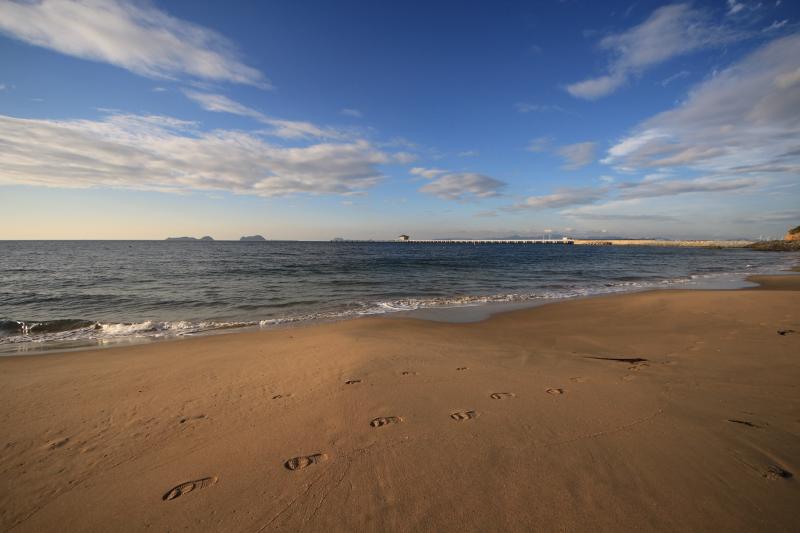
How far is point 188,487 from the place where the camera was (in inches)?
121

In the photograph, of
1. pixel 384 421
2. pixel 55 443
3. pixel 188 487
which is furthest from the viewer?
pixel 384 421

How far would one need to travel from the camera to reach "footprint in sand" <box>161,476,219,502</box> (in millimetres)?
2965

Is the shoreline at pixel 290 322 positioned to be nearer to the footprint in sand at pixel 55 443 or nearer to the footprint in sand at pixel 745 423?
the footprint in sand at pixel 55 443

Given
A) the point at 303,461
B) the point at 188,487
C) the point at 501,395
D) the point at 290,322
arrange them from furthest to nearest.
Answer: the point at 290,322
the point at 501,395
the point at 303,461
the point at 188,487

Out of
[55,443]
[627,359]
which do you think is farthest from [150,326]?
[627,359]

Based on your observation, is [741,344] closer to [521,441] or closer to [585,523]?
[521,441]

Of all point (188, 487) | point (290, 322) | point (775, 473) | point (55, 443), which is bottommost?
point (290, 322)

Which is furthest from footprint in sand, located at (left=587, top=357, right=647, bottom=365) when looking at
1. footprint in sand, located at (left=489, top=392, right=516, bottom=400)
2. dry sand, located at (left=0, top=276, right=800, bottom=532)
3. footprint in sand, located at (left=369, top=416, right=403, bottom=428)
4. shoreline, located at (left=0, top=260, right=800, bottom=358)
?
shoreline, located at (left=0, top=260, right=800, bottom=358)

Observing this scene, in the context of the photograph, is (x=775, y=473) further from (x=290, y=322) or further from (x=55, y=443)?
(x=290, y=322)

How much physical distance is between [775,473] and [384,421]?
3.79 meters

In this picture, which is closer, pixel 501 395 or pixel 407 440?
pixel 407 440

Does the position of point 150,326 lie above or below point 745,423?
below

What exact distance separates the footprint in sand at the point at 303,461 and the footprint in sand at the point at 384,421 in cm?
77

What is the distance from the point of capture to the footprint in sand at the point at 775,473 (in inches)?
119
